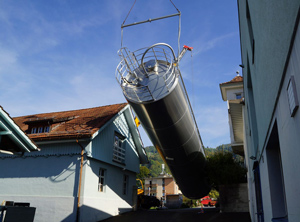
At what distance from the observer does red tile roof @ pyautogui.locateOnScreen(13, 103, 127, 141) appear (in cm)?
1379

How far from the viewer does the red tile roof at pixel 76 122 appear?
45.2 ft

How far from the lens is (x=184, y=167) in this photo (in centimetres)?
1245

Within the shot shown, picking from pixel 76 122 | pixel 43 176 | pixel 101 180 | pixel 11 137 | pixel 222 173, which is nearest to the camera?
pixel 11 137

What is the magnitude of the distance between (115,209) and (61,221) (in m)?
3.99

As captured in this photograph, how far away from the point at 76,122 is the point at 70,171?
3.54 m

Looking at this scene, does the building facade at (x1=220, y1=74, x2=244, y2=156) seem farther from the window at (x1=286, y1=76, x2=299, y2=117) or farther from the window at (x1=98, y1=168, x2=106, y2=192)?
the window at (x1=286, y1=76, x2=299, y2=117)

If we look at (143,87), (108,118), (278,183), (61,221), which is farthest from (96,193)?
(278,183)

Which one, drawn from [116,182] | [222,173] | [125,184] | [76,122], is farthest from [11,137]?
[125,184]

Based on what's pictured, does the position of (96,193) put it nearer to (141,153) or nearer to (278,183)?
(141,153)

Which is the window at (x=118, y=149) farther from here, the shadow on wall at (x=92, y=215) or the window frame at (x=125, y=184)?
the shadow on wall at (x=92, y=215)

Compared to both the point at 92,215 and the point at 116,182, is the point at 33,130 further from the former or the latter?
the point at 92,215

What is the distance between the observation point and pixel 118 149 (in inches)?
677

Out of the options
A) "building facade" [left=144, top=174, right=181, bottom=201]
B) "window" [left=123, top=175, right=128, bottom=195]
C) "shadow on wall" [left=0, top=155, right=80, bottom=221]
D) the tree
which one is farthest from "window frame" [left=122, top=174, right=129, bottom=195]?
"building facade" [left=144, top=174, right=181, bottom=201]

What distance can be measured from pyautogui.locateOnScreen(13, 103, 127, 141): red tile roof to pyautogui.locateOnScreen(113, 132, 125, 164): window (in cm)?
181
